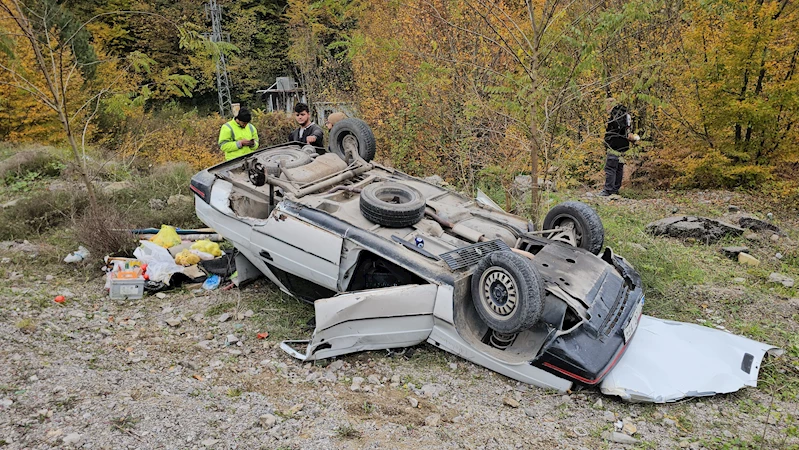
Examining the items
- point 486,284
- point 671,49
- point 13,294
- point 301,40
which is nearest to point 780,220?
point 671,49

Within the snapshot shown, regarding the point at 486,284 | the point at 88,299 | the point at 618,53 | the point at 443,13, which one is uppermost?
the point at 443,13

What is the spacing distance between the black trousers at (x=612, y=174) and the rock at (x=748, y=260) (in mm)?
3218

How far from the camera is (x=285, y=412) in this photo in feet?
11.2

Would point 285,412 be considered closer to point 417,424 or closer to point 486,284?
point 417,424

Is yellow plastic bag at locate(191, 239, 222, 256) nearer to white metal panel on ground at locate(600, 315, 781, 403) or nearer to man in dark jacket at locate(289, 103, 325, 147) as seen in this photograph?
man in dark jacket at locate(289, 103, 325, 147)

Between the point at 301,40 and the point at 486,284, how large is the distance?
2262 centimetres

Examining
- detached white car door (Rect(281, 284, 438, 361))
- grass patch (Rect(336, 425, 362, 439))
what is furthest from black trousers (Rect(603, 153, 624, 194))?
grass patch (Rect(336, 425, 362, 439))

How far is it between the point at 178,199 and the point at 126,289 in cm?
278

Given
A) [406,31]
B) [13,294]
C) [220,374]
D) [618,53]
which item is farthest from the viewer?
[406,31]

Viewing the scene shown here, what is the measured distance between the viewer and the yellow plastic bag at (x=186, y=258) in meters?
5.68

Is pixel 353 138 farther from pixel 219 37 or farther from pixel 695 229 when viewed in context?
pixel 219 37

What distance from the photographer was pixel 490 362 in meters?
3.77

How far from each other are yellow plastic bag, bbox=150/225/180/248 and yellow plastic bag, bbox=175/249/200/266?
399 millimetres

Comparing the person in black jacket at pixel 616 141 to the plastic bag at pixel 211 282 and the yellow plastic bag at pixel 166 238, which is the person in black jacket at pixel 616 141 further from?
the yellow plastic bag at pixel 166 238
